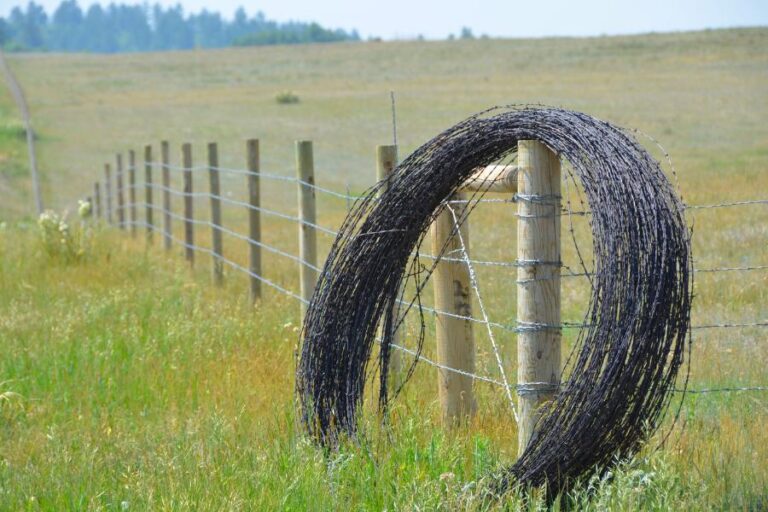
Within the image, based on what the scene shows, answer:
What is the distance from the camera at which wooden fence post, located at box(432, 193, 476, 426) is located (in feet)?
17.9

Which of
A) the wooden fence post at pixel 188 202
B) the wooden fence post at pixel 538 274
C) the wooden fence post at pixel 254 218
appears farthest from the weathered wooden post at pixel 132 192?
the wooden fence post at pixel 538 274

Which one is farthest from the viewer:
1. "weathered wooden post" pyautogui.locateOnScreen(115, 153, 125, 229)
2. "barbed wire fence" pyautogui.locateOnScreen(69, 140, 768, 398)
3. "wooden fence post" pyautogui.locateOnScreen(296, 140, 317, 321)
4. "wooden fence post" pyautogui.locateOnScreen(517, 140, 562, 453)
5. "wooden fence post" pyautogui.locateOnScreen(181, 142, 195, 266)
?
"weathered wooden post" pyautogui.locateOnScreen(115, 153, 125, 229)

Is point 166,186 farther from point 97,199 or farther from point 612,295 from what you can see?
point 612,295

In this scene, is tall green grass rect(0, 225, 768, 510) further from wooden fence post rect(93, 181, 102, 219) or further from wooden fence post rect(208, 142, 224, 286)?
wooden fence post rect(93, 181, 102, 219)

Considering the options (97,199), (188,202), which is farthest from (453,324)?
(97,199)

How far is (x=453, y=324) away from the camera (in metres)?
5.48

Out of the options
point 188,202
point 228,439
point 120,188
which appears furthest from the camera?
point 120,188

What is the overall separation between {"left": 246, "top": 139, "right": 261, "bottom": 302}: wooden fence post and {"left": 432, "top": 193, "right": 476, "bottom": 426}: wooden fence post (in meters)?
4.64

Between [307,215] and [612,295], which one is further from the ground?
[612,295]

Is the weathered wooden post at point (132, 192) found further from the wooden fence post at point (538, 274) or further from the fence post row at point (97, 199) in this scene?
the wooden fence post at point (538, 274)

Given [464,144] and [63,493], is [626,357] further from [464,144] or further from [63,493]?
[63,493]

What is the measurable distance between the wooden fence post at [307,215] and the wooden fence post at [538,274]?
3.45 metres

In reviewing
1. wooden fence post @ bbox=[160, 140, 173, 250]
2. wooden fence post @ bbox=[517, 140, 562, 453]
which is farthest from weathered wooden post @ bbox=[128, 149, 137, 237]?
wooden fence post @ bbox=[517, 140, 562, 453]

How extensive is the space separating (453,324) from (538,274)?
1.06m
